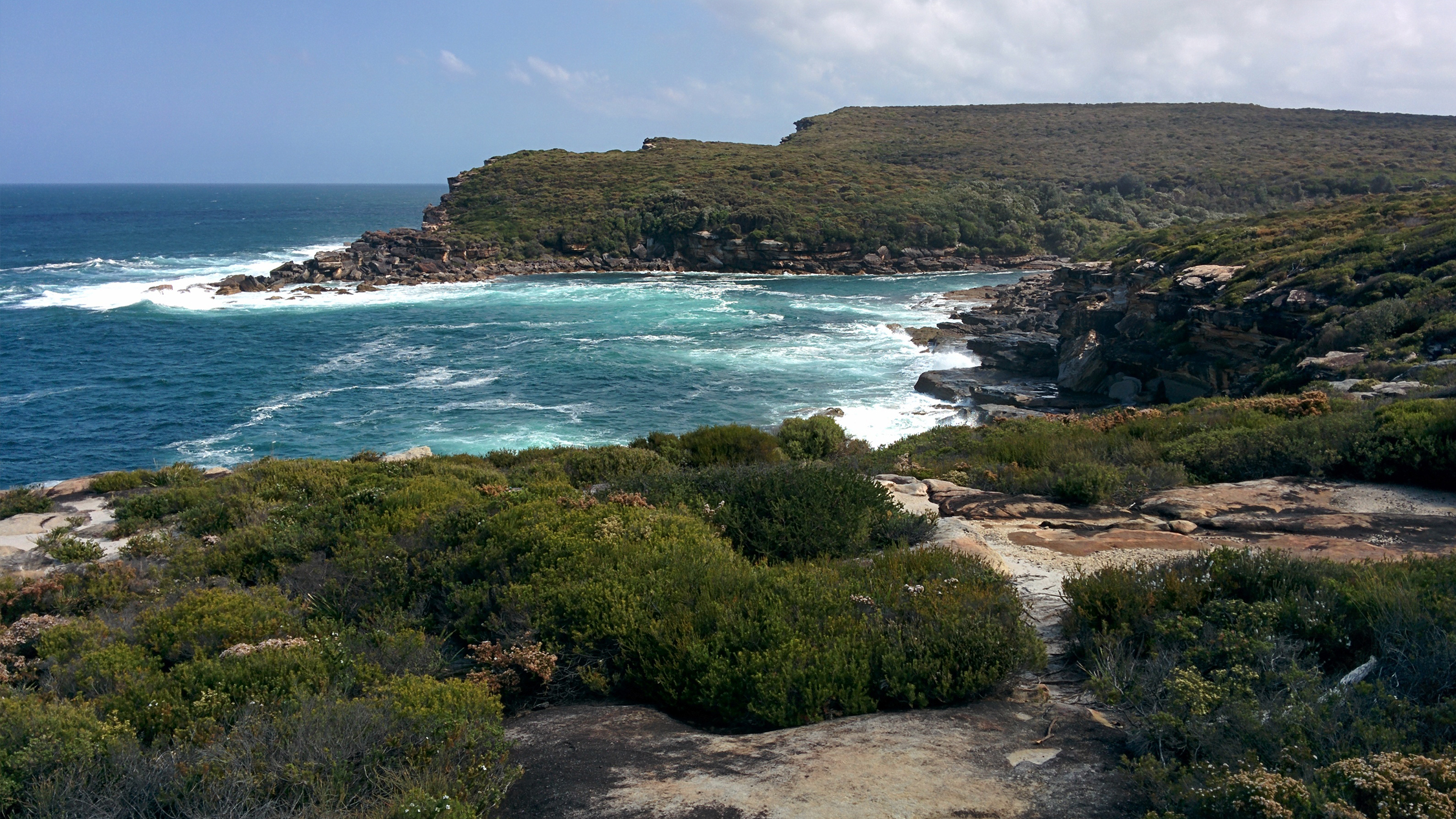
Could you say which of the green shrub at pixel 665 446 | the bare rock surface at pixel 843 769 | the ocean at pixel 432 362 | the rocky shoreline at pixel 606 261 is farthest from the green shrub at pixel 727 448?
the rocky shoreline at pixel 606 261

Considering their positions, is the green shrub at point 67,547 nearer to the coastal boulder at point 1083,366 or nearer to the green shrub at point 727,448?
the green shrub at point 727,448

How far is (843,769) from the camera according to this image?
13.4ft

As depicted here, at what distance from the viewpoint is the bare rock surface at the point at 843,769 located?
3.75m

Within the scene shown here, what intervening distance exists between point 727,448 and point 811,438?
2989 mm

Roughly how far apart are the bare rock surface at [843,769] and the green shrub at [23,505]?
11.9 m

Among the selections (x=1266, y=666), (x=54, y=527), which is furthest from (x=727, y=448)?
(x=1266, y=666)

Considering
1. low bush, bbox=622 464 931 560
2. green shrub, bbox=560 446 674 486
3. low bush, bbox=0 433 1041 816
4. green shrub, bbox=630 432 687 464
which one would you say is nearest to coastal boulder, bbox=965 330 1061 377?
green shrub, bbox=630 432 687 464

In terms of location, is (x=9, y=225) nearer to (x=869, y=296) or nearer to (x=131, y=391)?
(x=131, y=391)

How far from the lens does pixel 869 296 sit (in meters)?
53.6

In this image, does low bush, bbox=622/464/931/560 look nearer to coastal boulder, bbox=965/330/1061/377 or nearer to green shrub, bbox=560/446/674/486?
green shrub, bbox=560/446/674/486

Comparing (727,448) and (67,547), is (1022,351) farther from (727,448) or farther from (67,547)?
(67,547)

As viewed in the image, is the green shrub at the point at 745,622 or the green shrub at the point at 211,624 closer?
the green shrub at the point at 745,622

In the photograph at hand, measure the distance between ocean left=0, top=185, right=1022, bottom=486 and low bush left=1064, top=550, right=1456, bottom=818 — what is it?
62.3 feet

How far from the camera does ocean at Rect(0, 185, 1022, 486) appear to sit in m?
26.2
